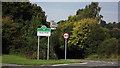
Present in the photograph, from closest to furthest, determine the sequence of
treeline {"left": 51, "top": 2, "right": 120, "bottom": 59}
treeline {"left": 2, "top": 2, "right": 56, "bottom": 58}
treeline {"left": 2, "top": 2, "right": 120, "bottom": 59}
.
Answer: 1. treeline {"left": 2, "top": 2, "right": 56, "bottom": 58}
2. treeline {"left": 2, "top": 2, "right": 120, "bottom": 59}
3. treeline {"left": 51, "top": 2, "right": 120, "bottom": 59}

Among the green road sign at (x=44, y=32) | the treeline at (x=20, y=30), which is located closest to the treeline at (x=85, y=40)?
the treeline at (x=20, y=30)

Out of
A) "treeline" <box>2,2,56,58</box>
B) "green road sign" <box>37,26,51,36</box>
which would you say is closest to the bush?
"treeline" <box>2,2,56,58</box>

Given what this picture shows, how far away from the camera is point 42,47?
23641 mm

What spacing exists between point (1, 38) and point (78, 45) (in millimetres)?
25171

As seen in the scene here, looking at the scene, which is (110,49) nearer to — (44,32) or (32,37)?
(32,37)

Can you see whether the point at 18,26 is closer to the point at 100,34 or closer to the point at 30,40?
the point at 30,40

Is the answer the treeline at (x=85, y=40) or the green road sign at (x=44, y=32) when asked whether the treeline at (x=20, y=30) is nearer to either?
the green road sign at (x=44, y=32)

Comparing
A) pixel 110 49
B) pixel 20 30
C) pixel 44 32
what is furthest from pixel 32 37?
pixel 110 49

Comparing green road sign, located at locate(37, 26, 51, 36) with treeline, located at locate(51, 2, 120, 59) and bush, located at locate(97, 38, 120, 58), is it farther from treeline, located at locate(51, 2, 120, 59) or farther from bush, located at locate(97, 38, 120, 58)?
treeline, located at locate(51, 2, 120, 59)

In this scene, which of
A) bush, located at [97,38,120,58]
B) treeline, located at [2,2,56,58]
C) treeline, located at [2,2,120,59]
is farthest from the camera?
bush, located at [97,38,120,58]

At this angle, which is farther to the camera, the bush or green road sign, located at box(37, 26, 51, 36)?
the bush

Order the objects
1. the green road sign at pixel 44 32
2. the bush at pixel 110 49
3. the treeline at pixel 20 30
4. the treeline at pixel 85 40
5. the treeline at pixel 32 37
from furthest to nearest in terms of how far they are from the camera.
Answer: the treeline at pixel 85 40 < the bush at pixel 110 49 < the treeline at pixel 32 37 < the treeline at pixel 20 30 < the green road sign at pixel 44 32

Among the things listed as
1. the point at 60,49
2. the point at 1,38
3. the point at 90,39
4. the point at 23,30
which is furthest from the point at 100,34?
the point at 1,38

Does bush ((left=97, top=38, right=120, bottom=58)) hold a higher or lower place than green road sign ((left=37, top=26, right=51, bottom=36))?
lower
